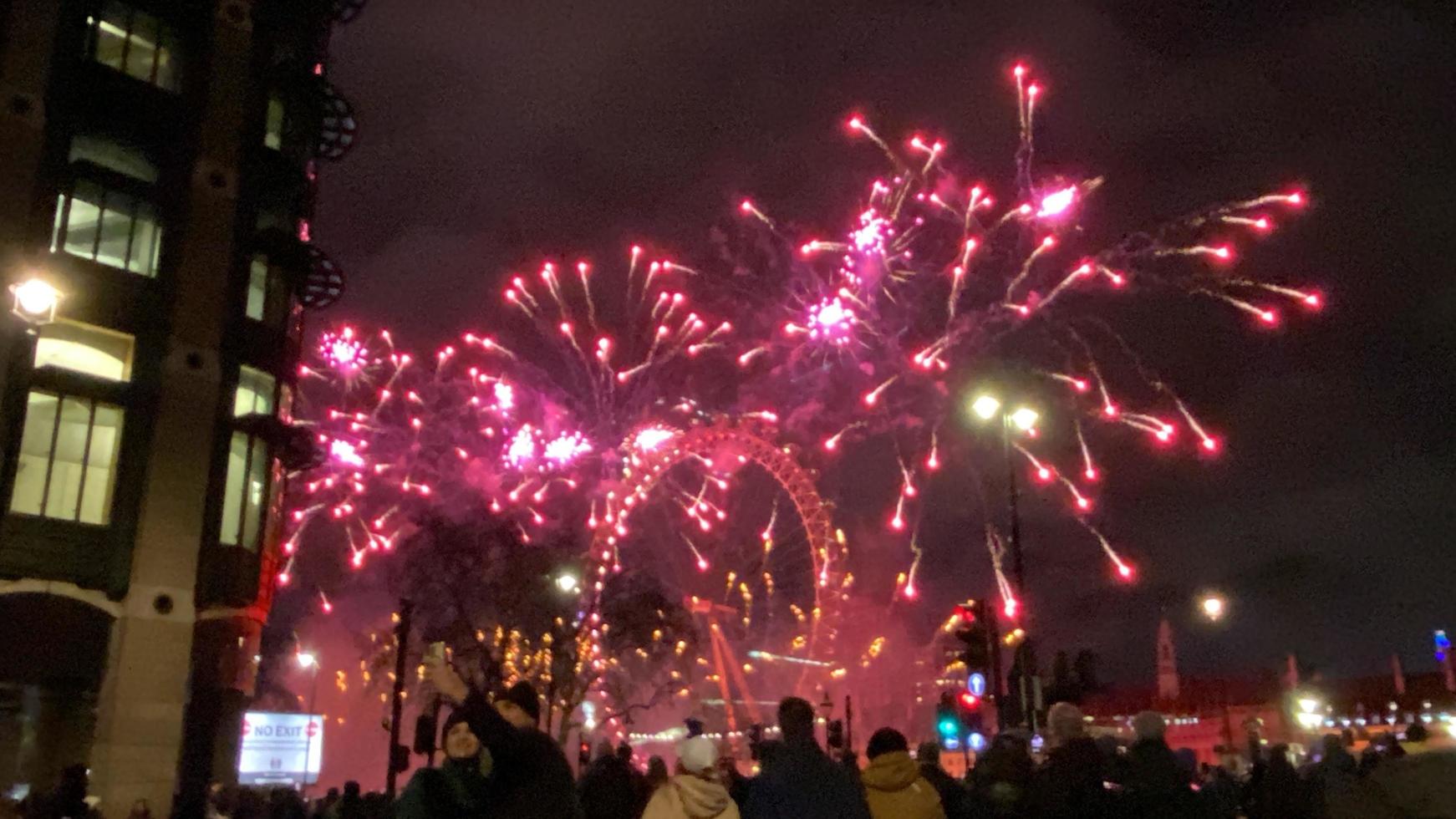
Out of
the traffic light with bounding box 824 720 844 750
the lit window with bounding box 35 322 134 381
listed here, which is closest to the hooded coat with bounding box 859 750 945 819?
the traffic light with bounding box 824 720 844 750

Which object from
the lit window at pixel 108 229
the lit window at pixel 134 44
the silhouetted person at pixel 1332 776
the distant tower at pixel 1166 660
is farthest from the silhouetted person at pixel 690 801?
the distant tower at pixel 1166 660

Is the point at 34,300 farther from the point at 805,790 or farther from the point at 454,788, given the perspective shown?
the point at 805,790

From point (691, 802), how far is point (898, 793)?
4.18ft

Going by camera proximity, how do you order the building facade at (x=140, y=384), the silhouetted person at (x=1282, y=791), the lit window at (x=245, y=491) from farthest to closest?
the lit window at (x=245, y=491), the building facade at (x=140, y=384), the silhouetted person at (x=1282, y=791)

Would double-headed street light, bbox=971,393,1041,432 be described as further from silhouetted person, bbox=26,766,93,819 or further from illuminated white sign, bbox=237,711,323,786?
illuminated white sign, bbox=237,711,323,786

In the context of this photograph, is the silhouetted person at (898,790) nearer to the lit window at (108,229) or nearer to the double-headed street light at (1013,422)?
the double-headed street light at (1013,422)

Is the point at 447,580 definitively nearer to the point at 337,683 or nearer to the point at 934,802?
the point at 337,683

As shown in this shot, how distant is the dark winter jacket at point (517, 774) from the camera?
510 cm

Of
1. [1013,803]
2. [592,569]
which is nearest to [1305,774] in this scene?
[1013,803]

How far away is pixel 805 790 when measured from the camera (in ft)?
19.7

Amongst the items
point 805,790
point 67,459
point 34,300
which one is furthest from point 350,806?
point 67,459

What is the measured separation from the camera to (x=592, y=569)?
43.4m

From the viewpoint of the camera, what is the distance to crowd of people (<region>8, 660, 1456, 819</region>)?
5.10 m

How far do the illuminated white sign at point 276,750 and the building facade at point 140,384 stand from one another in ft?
5.06
